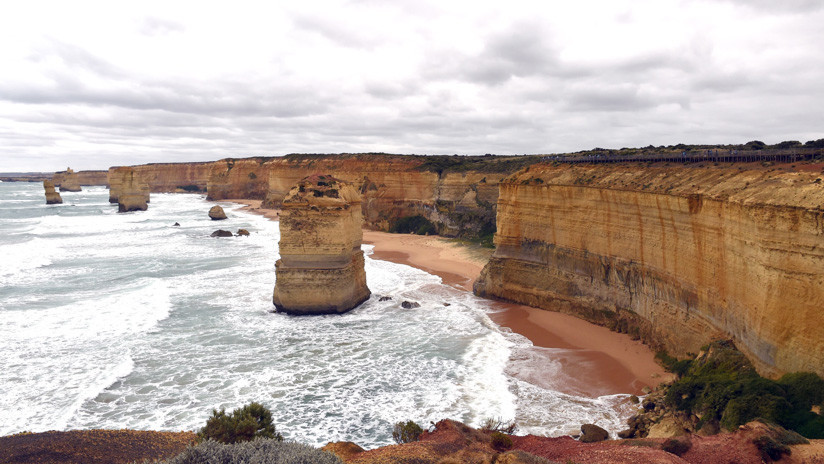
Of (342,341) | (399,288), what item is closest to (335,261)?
(342,341)

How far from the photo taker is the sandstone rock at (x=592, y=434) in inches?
462

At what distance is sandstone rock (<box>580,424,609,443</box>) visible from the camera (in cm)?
1173

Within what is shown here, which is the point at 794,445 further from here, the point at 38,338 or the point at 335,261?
the point at 38,338

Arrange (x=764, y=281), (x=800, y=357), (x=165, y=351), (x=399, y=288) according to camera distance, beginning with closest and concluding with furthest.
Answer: (x=800, y=357) < (x=764, y=281) < (x=165, y=351) < (x=399, y=288)

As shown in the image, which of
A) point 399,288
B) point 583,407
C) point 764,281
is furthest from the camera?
point 399,288

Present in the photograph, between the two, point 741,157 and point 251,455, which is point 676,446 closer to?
point 251,455

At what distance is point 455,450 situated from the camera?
31.5 ft

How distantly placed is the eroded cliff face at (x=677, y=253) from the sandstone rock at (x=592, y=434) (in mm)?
4121

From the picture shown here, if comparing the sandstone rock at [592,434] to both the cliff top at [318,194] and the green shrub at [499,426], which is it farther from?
the cliff top at [318,194]

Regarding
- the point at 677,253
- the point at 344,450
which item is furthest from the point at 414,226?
the point at 344,450

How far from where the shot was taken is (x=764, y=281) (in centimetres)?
1191

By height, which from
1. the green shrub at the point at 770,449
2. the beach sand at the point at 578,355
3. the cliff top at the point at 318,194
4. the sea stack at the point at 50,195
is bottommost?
the beach sand at the point at 578,355

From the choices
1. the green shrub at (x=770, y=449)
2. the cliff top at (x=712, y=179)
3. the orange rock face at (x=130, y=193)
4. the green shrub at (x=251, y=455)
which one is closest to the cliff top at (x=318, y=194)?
the cliff top at (x=712, y=179)

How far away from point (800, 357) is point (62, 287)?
103 feet
